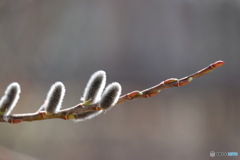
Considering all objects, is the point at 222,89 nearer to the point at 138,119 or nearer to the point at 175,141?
the point at 175,141

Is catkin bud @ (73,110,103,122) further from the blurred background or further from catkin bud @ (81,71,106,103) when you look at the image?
the blurred background

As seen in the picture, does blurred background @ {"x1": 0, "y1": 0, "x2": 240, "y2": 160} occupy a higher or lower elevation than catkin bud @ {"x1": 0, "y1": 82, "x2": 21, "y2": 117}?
higher

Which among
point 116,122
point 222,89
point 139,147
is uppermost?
point 222,89

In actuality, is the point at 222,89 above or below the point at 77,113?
above

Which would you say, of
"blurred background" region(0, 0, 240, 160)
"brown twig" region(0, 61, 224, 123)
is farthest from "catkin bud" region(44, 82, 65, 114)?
"blurred background" region(0, 0, 240, 160)

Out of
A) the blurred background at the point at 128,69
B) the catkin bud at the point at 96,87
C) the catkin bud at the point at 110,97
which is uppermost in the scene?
the blurred background at the point at 128,69

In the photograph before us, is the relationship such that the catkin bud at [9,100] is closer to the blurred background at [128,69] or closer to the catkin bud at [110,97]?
the catkin bud at [110,97]

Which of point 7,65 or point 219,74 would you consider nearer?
point 7,65

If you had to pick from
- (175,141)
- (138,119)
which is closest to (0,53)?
(138,119)

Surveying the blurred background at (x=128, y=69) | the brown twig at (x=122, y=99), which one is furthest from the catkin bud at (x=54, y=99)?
the blurred background at (x=128, y=69)
